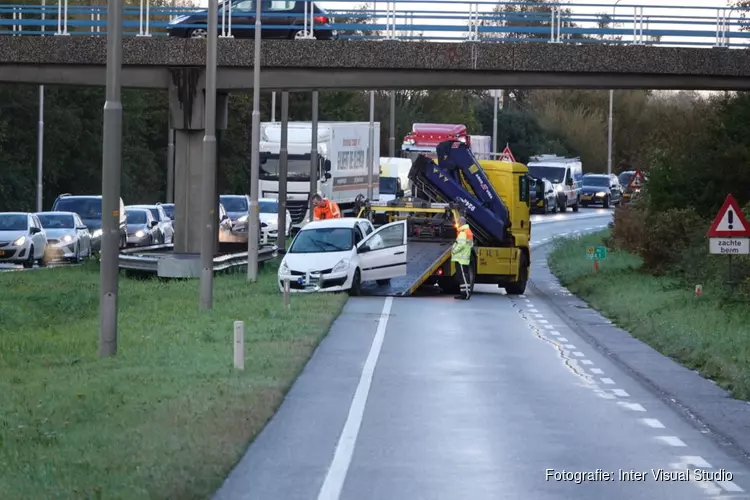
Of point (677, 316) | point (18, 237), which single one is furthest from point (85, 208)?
point (677, 316)

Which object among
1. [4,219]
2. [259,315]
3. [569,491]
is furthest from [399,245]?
[569,491]

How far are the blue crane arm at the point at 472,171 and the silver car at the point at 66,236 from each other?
13088mm

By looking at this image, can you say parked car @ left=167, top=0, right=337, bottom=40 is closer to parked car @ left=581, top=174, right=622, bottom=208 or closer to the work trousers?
→ the work trousers

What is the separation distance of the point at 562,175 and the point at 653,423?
74593 mm

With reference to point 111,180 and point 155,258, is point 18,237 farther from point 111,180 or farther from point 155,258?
point 111,180

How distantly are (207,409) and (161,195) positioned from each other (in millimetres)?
70934

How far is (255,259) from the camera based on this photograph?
36.1 m

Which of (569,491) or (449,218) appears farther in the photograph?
(449,218)

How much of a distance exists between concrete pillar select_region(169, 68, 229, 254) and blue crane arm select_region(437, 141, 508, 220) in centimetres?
558

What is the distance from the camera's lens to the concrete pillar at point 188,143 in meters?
36.0

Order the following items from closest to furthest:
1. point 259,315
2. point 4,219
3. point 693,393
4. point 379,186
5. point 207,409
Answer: point 207,409 < point 693,393 < point 259,315 < point 4,219 < point 379,186

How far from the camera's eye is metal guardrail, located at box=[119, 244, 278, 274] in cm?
3591

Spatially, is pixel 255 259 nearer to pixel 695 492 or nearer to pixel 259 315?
pixel 259 315

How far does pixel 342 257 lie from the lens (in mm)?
33250
